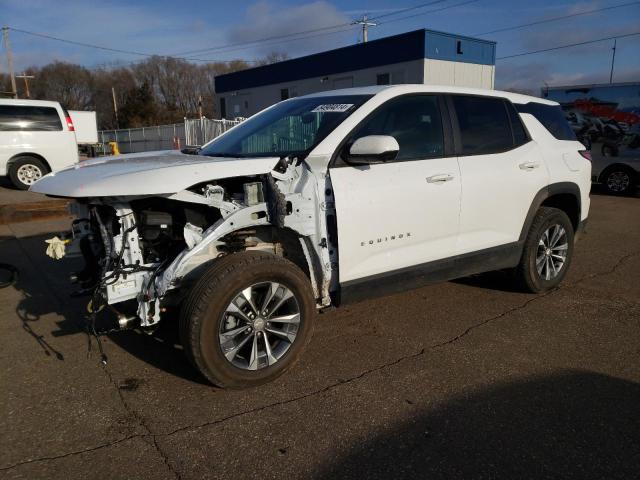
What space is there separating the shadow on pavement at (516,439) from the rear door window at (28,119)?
41.2 feet

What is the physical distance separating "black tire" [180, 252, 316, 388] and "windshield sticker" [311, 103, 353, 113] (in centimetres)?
126

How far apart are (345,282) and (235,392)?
40.4 inches

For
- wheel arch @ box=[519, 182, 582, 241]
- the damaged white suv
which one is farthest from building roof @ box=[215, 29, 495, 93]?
the damaged white suv

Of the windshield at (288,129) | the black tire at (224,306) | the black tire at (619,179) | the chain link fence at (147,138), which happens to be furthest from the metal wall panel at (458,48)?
the black tire at (224,306)

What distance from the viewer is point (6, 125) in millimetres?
11961

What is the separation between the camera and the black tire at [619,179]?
1252 cm

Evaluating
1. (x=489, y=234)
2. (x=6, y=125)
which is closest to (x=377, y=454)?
(x=489, y=234)

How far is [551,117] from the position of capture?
16.5 ft

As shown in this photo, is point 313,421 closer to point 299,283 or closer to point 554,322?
point 299,283

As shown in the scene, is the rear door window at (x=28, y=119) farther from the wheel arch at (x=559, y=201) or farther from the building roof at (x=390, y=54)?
the building roof at (x=390, y=54)

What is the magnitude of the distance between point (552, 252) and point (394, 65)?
2106cm

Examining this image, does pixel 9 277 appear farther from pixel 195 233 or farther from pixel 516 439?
pixel 516 439

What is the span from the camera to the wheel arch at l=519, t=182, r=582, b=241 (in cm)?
459

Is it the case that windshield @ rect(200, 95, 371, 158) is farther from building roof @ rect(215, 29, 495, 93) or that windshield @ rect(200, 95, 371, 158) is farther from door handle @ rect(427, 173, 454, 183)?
building roof @ rect(215, 29, 495, 93)
